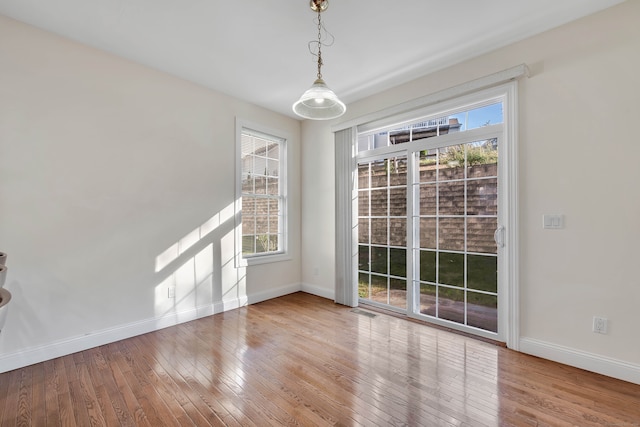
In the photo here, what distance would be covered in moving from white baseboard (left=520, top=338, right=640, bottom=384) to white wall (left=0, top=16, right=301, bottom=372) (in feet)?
11.1

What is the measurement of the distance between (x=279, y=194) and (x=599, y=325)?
3.86 metres

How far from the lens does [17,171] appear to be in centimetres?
243

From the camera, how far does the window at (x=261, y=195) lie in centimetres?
416

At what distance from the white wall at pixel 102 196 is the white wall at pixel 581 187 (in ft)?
11.0

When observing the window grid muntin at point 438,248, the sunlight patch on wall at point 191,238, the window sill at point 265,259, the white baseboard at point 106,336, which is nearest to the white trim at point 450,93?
the window grid muntin at point 438,248

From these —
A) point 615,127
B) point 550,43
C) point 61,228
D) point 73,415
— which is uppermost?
point 550,43

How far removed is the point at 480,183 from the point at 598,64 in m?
1.25

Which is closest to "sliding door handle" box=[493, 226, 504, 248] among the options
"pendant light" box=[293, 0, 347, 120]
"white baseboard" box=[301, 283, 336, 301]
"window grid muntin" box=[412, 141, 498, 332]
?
"window grid muntin" box=[412, 141, 498, 332]

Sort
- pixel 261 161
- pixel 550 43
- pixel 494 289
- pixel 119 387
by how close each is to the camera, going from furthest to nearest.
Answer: pixel 261 161 < pixel 494 289 < pixel 550 43 < pixel 119 387

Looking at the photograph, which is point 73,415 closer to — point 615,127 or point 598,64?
point 615,127

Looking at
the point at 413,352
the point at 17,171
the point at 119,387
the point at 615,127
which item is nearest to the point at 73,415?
the point at 119,387

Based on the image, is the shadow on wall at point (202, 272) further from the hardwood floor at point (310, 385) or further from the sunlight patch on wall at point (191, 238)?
the hardwood floor at point (310, 385)

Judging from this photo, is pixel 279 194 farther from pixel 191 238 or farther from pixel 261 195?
pixel 191 238

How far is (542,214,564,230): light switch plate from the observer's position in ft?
8.16
